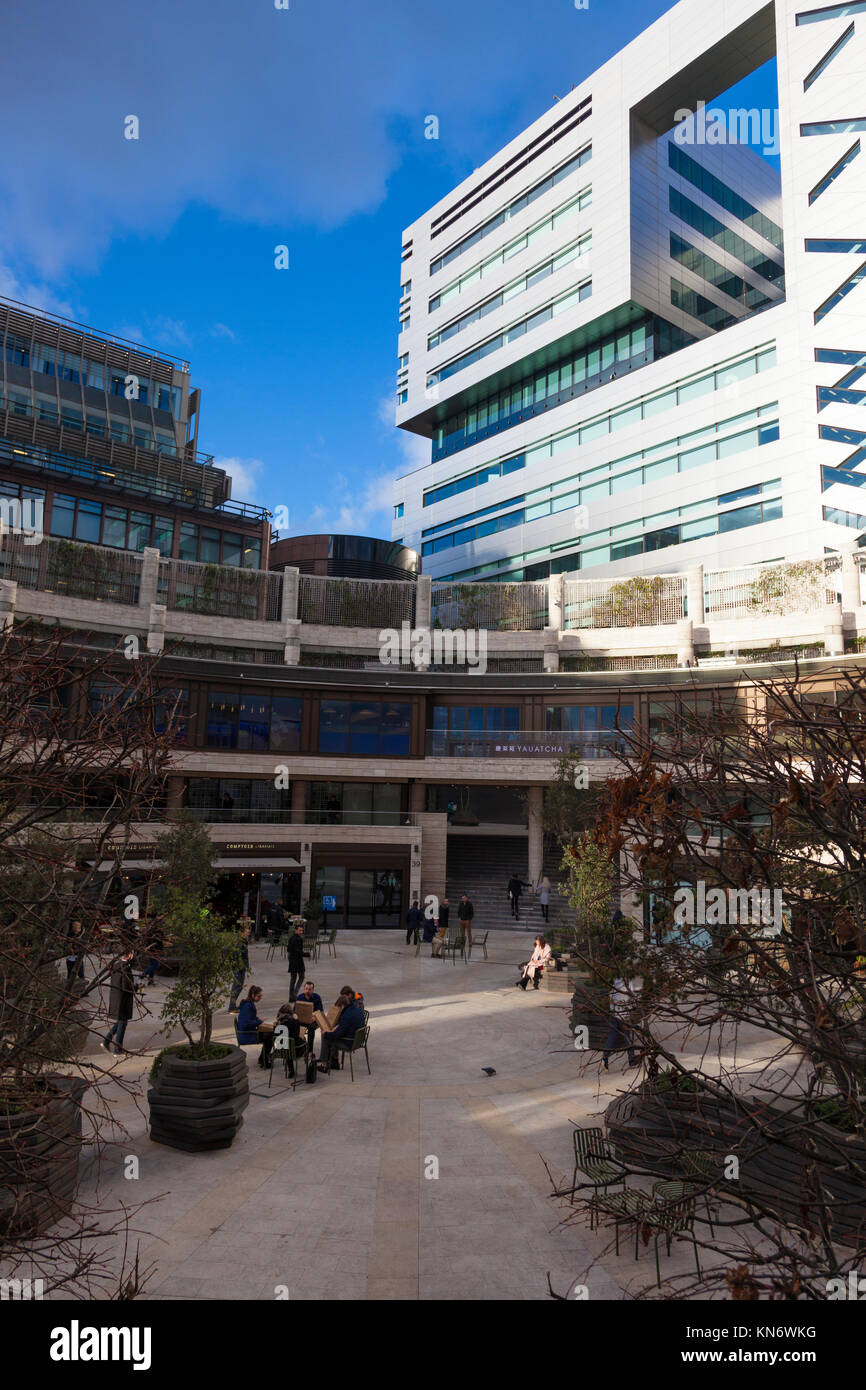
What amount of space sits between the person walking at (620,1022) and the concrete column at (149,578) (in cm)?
2632

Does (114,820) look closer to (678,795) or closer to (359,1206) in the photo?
(678,795)

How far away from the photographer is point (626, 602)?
3947 centimetres

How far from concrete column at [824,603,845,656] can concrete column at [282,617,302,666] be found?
22.9m

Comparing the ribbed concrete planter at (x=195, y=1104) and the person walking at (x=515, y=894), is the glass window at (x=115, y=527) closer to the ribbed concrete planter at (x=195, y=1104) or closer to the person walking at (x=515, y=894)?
the person walking at (x=515, y=894)

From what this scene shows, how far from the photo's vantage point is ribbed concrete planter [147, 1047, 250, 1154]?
1030cm

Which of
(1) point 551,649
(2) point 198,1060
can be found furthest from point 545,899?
Answer: (2) point 198,1060

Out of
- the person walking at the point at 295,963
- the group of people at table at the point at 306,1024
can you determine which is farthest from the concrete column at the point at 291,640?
the group of people at table at the point at 306,1024

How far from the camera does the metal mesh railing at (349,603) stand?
39406 millimetres

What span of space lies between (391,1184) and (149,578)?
1224 inches

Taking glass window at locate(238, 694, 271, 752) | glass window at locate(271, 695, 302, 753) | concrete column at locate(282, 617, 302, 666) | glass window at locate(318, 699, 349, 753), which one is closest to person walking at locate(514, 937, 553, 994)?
glass window at locate(318, 699, 349, 753)

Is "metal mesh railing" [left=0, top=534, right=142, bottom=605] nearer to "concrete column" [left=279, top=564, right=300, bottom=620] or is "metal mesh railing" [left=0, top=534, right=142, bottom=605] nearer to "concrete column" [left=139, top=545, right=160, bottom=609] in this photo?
"concrete column" [left=139, top=545, right=160, bottom=609]

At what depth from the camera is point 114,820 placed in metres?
5.28

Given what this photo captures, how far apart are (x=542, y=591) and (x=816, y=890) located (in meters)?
37.8
